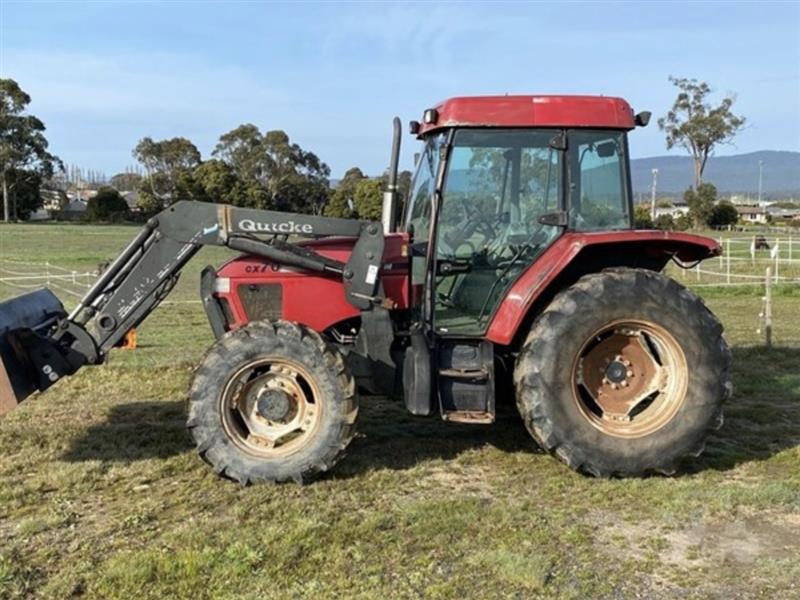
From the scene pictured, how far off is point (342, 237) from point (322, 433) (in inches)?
53.2

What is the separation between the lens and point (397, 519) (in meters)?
4.62

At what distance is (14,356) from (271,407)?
1626 millimetres

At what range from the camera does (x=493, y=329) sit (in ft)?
17.6

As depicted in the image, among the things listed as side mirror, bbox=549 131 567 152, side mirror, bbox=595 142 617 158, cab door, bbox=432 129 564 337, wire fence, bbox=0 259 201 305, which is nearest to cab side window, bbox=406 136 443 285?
cab door, bbox=432 129 564 337

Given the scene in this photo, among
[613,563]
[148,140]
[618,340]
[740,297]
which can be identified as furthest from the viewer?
[148,140]

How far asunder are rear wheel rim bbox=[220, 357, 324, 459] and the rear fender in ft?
4.12

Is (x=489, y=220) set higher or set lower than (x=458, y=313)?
higher

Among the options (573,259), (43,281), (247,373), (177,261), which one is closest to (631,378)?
(573,259)

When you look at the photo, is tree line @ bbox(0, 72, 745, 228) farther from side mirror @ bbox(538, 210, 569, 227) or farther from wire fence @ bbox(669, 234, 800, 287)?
side mirror @ bbox(538, 210, 569, 227)

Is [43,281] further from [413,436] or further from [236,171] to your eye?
[236,171]

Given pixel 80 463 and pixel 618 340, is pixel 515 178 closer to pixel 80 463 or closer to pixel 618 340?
pixel 618 340

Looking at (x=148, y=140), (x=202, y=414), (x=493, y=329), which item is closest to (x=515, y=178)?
(x=493, y=329)

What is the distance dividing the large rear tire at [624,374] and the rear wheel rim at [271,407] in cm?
134

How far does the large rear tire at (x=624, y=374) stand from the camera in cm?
517
